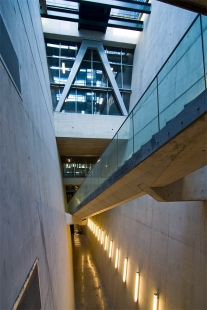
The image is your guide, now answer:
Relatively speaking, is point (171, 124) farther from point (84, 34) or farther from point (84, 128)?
point (84, 34)

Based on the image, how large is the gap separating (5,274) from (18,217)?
0.77m

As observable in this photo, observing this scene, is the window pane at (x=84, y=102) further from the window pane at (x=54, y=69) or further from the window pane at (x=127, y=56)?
the window pane at (x=127, y=56)

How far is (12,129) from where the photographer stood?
287 cm

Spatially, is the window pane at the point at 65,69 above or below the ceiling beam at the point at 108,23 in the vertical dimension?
below

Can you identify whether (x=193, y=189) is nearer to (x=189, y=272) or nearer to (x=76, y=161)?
(x=189, y=272)

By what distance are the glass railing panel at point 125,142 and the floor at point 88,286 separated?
10085 millimetres

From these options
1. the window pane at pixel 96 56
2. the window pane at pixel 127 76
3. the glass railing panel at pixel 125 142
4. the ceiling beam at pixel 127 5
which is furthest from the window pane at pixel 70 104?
the glass railing panel at pixel 125 142

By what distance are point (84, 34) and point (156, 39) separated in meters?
6.62

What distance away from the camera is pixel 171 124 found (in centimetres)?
311

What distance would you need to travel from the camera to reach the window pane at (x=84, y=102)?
50.1 ft

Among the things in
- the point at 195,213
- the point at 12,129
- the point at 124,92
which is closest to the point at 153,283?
the point at 195,213

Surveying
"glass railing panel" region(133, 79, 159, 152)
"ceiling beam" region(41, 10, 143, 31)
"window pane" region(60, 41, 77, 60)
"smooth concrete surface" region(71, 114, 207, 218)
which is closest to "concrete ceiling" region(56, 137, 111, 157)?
"window pane" region(60, 41, 77, 60)

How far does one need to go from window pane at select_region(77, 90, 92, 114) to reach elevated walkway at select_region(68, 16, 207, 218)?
1026 centimetres

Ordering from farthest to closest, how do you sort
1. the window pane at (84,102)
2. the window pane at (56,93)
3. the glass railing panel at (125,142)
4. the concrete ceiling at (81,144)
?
the window pane at (84,102) → the window pane at (56,93) → the concrete ceiling at (81,144) → the glass railing panel at (125,142)
